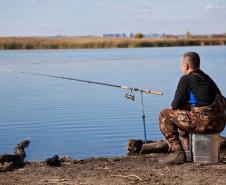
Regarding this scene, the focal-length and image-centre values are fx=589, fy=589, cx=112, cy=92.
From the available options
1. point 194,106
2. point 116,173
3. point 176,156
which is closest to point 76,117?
point 176,156

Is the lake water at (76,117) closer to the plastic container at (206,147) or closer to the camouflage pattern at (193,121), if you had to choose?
the camouflage pattern at (193,121)

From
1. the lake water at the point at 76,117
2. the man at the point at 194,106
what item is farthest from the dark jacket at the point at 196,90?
the lake water at the point at 76,117

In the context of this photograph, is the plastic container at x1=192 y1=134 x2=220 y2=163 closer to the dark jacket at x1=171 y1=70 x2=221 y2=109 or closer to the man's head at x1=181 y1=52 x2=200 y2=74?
the dark jacket at x1=171 y1=70 x2=221 y2=109

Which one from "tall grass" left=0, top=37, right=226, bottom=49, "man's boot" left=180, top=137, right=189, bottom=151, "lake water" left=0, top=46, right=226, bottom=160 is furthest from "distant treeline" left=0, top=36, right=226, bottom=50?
"man's boot" left=180, top=137, right=189, bottom=151

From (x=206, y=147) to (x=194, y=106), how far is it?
500 millimetres

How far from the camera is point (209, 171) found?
645cm

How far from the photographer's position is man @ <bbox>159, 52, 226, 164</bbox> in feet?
22.4

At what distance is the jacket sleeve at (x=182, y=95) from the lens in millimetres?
6855

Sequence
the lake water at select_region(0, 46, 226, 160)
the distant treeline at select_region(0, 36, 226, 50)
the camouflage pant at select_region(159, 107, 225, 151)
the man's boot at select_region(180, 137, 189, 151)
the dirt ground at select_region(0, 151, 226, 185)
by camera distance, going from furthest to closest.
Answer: the distant treeline at select_region(0, 36, 226, 50) → the lake water at select_region(0, 46, 226, 160) → the man's boot at select_region(180, 137, 189, 151) → the camouflage pant at select_region(159, 107, 225, 151) → the dirt ground at select_region(0, 151, 226, 185)

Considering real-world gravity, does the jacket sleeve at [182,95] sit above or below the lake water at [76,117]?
above

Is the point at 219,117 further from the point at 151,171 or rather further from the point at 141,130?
the point at 141,130

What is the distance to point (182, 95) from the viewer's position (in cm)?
687

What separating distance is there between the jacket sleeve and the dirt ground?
2.33 feet

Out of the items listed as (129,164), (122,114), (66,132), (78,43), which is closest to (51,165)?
(129,164)
